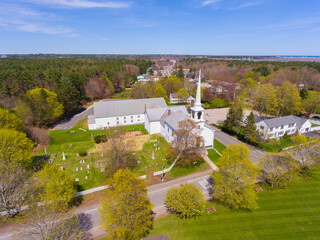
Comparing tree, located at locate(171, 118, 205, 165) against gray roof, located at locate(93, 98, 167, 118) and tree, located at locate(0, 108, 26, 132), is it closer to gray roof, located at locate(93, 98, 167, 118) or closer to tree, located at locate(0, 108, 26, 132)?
gray roof, located at locate(93, 98, 167, 118)

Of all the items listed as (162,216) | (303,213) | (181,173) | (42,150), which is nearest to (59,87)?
(42,150)

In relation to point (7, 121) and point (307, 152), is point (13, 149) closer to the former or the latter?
point (7, 121)

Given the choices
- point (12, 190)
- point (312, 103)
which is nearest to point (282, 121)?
point (312, 103)

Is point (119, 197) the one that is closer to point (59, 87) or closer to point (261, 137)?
point (261, 137)

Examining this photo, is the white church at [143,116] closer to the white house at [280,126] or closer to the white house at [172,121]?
the white house at [172,121]

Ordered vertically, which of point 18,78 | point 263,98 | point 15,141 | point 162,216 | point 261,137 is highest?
point 18,78

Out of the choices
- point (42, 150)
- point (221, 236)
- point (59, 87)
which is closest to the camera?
point (221, 236)
